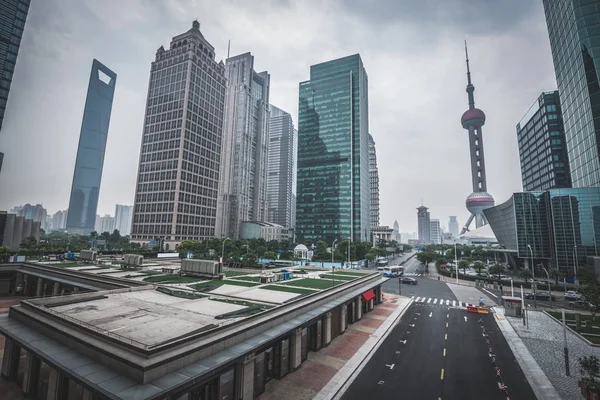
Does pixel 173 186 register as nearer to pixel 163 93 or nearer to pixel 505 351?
pixel 163 93

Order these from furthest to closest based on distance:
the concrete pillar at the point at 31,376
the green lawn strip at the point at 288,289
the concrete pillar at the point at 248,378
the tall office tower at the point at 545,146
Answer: the tall office tower at the point at 545,146 → the green lawn strip at the point at 288,289 → the concrete pillar at the point at 31,376 → the concrete pillar at the point at 248,378

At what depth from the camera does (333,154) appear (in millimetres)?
173375

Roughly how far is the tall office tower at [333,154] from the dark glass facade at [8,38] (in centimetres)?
13389

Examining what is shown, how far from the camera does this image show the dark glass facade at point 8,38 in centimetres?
9744

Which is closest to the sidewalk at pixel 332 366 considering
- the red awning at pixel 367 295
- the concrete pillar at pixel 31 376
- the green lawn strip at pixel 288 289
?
the red awning at pixel 367 295

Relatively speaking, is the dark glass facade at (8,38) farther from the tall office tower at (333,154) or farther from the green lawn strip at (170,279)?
the tall office tower at (333,154)

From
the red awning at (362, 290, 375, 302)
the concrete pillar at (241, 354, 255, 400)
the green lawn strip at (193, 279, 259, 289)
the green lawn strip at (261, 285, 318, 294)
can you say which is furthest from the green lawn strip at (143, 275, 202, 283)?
the red awning at (362, 290, 375, 302)

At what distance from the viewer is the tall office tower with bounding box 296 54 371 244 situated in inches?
6609

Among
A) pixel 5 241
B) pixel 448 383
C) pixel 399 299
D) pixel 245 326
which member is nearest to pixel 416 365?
pixel 448 383

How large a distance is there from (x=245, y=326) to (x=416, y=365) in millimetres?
17338

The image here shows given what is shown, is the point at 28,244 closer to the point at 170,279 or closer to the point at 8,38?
the point at 8,38

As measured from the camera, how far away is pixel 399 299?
54.5m

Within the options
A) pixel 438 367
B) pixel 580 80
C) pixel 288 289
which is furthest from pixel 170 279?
pixel 580 80

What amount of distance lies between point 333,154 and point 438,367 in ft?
507
